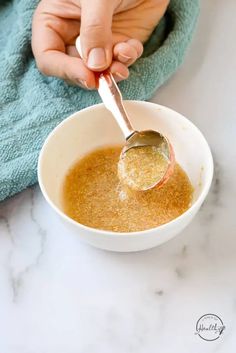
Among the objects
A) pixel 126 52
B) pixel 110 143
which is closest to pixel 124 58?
pixel 126 52

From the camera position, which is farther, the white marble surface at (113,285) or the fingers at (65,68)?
the fingers at (65,68)

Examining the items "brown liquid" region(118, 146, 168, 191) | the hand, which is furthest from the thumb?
"brown liquid" region(118, 146, 168, 191)

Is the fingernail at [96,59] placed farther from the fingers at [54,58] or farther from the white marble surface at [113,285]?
the white marble surface at [113,285]

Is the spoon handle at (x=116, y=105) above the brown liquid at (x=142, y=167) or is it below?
above

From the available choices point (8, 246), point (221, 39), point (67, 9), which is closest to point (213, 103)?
point (221, 39)

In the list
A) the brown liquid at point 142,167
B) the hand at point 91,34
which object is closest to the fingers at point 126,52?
the hand at point 91,34

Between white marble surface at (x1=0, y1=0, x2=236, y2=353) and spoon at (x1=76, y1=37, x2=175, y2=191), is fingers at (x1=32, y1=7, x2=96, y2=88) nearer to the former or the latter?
spoon at (x1=76, y1=37, x2=175, y2=191)

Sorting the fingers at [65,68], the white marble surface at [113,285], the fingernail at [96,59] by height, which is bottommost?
the white marble surface at [113,285]
